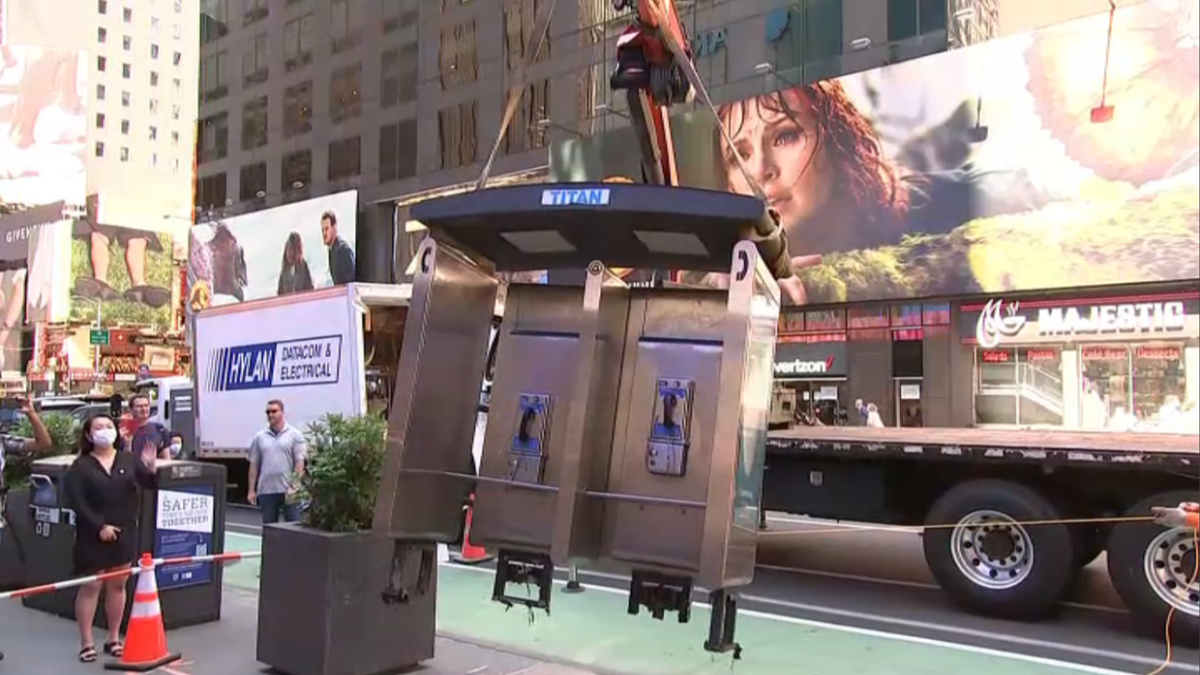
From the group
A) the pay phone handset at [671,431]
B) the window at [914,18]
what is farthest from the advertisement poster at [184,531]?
the window at [914,18]

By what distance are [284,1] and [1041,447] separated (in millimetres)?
49066

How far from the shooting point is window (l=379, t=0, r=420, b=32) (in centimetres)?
4178

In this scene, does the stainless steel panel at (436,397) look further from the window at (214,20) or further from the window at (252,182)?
the window at (214,20)

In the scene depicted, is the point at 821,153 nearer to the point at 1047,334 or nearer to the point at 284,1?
the point at 1047,334

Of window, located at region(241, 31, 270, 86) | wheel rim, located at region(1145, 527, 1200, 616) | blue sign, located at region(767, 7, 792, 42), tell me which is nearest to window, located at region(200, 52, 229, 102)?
window, located at region(241, 31, 270, 86)

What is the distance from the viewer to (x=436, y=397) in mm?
5680

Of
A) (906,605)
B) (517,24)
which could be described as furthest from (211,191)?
(906,605)

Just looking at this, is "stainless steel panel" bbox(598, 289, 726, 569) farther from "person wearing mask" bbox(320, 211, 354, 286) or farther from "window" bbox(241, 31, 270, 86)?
"window" bbox(241, 31, 270, 86)

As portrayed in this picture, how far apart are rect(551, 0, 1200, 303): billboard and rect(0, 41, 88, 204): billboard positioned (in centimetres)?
9143

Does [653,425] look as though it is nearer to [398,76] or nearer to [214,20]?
[398,76]

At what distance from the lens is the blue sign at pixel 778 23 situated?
2803cm

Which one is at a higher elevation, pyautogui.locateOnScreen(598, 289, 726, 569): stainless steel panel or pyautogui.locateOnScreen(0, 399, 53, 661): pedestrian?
pyautogui.locateOnScreen(598, 289, 726, 569): stainless steel panel

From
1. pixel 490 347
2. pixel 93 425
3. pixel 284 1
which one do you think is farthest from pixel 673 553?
pixel 284 1

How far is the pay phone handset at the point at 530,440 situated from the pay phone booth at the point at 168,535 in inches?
137
